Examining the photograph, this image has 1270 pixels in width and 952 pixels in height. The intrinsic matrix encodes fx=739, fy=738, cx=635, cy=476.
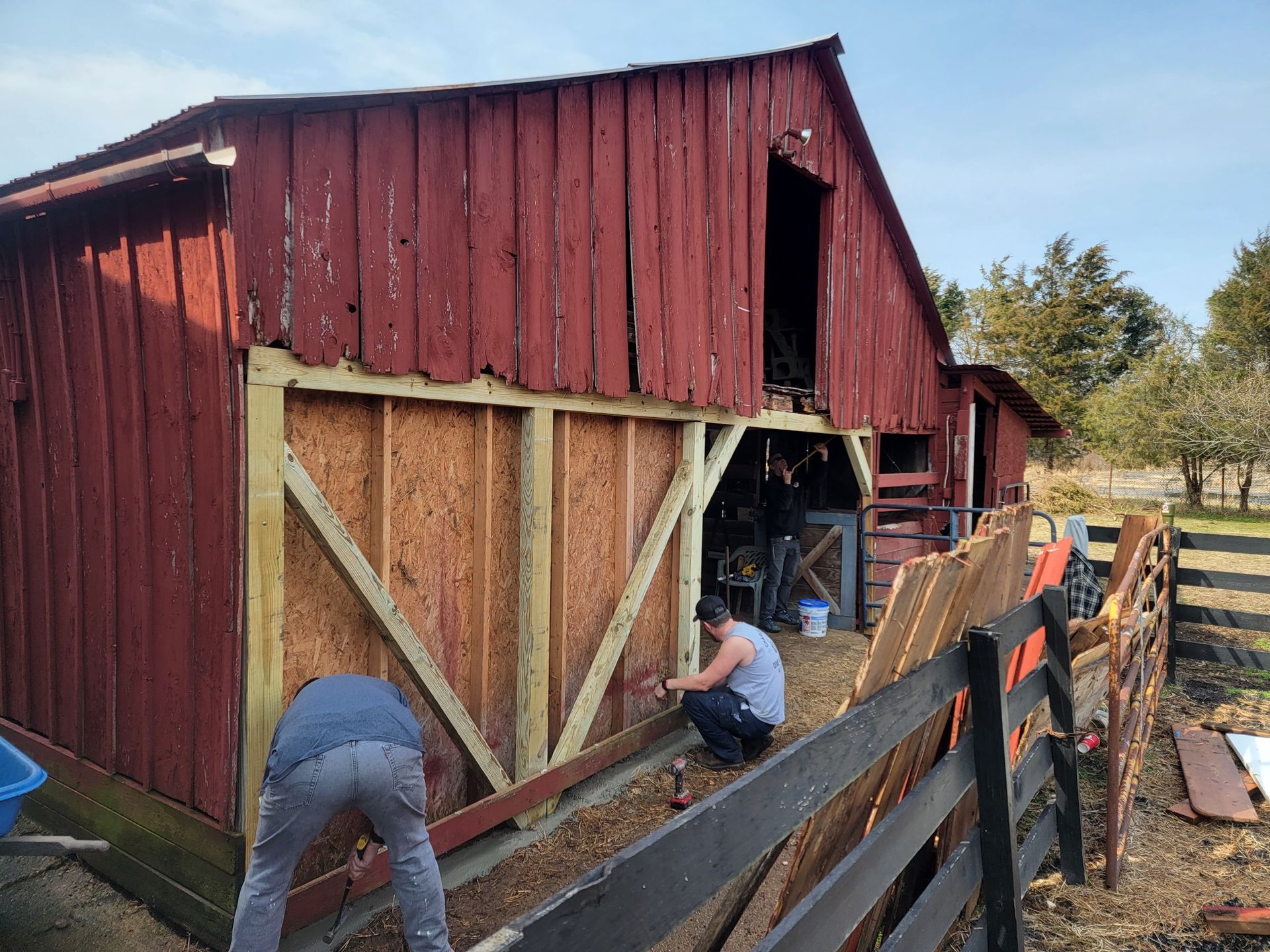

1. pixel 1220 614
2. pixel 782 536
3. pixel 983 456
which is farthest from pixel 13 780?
pixel 983 456

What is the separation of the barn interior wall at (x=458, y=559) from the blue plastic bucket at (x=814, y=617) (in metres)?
Result: 3.69

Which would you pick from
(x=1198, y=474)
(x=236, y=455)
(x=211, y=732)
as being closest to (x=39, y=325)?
(x=236, y=455)

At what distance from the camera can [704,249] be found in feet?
19.6

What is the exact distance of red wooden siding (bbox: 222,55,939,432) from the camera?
329cm

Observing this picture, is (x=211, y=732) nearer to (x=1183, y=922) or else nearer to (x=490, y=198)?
(x=490, y=198)

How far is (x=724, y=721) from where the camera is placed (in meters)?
5.46

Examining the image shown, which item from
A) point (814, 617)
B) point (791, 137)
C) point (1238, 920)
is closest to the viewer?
point (1238, 920)

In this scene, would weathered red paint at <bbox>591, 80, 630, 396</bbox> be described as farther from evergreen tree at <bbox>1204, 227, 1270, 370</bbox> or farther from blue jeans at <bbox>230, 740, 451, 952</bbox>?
evergreen tree at <bbox>1204, 227, 1270, 370</bbox>

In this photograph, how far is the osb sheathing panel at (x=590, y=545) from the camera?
4.91 metres

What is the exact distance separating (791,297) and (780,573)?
15.9ft

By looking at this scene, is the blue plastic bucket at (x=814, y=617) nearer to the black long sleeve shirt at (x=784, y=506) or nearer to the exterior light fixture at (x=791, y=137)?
the black long sleeve shirt at (x=784, y=506)

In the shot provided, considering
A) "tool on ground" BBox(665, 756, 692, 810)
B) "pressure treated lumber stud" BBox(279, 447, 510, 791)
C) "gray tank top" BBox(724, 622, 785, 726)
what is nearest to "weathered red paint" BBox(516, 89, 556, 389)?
"pressure treated lumber stud" BBox(279, 447, 510, 791)

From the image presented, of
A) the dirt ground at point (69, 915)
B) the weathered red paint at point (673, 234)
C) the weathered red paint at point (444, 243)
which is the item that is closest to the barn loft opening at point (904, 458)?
the weathered red paint at point (673, 234)

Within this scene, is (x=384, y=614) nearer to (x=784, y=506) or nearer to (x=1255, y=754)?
(x=1255, y=754)
